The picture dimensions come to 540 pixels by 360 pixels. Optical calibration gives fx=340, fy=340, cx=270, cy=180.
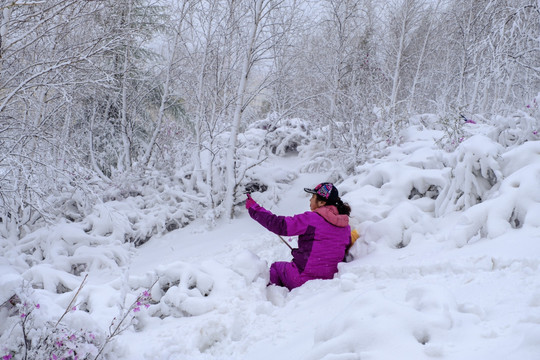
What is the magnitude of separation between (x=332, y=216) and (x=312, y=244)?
34cm

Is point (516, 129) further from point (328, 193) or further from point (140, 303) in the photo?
point (140, 303)

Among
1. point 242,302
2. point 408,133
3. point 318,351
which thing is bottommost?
point 242,302

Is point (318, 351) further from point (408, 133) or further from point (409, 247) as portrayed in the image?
point (408, 133)

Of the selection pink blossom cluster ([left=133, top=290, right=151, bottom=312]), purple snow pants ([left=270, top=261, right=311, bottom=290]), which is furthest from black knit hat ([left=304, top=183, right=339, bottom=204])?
pink blossom cluster ([left=133, top=290, right=151, bottom=312])

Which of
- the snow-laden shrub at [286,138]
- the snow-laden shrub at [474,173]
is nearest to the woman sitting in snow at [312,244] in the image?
the snow-laden shrub at [474,173]

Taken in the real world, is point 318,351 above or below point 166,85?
below

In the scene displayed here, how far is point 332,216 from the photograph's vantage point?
339 centimetres

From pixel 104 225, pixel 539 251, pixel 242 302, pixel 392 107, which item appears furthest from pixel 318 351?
pixel 392 107

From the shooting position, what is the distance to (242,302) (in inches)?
106

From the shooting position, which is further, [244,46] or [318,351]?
[244,46]

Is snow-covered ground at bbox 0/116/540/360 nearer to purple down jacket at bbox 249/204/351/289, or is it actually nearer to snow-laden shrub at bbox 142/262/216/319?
snow-laden shrub at bbox 142/262/216/319

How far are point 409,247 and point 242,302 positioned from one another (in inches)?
68.4

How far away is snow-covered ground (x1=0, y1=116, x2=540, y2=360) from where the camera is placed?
5.22ft

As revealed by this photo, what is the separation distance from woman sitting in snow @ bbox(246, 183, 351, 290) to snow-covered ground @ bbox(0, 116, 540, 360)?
0.16 metres
